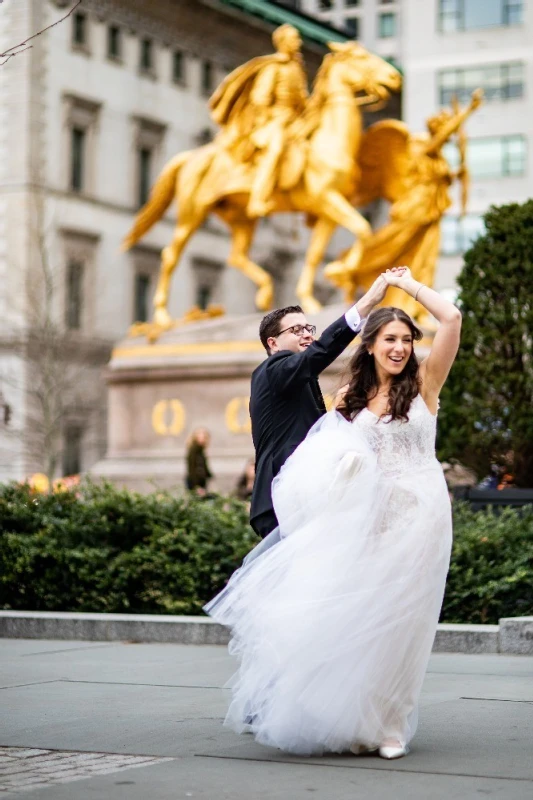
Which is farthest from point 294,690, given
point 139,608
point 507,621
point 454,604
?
point 139,608

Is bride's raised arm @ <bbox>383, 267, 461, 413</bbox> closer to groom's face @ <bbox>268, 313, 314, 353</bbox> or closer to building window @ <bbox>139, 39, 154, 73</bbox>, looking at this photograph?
groom's face @ <bbox>268, 313, 314, 353</bbox>

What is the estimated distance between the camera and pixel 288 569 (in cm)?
683

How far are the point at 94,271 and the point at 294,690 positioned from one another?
49.6 metres

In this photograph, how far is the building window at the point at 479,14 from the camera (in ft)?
193

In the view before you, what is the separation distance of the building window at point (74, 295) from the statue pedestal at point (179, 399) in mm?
26606

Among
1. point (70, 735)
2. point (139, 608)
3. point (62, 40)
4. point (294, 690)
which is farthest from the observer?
point (62, 40)

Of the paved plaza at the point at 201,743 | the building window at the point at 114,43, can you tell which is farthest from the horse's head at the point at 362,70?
the building window at the point at 114,43

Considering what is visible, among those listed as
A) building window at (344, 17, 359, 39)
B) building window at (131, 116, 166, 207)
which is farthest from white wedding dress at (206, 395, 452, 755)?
building window at (344, 17, 359, 39)

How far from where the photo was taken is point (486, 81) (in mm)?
58656

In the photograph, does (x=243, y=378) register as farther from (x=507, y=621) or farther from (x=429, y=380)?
(x=429, y=380)

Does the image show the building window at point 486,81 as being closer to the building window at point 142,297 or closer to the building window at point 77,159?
the building window at point 142,297

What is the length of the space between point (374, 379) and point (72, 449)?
47.3 m

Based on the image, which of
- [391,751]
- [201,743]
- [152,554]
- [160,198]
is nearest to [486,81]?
[160,198]

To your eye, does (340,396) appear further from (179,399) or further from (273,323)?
(179,399)
